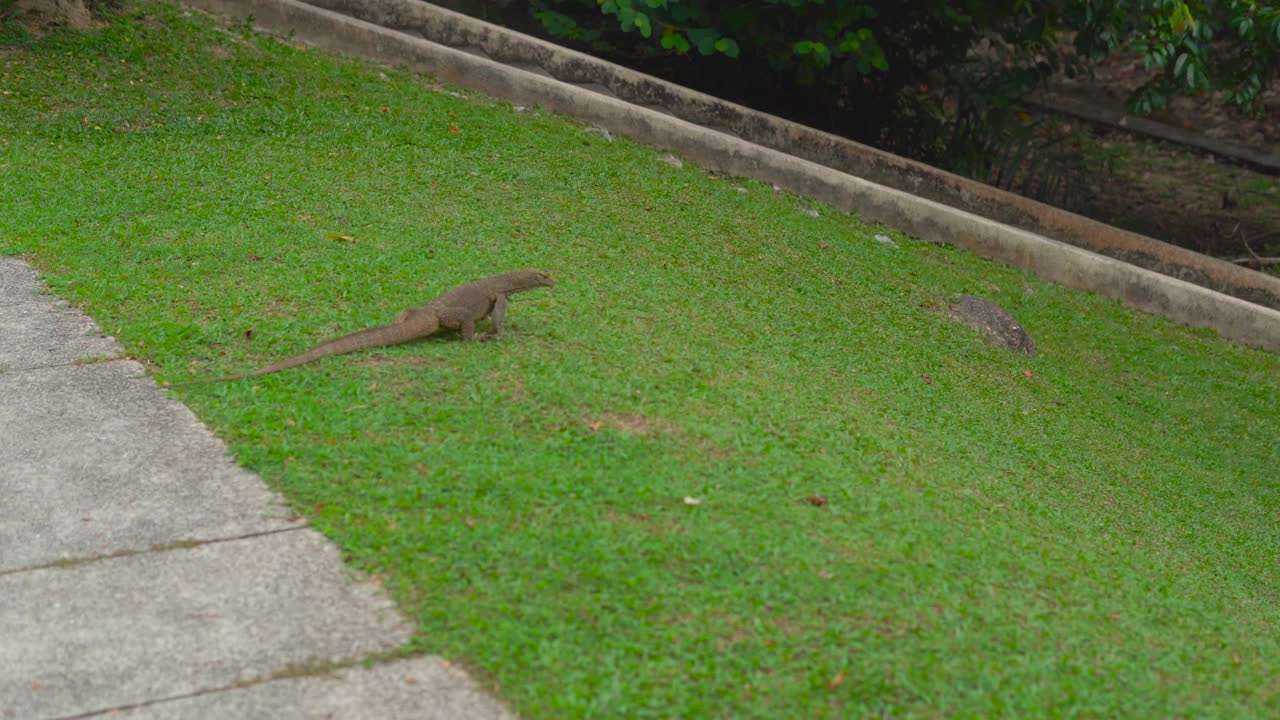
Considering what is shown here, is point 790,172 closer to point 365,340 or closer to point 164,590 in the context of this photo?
point 365,340

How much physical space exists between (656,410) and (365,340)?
4.16 feet

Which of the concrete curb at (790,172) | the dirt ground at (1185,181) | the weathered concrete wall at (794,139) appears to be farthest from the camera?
the dirt ground at (1185,181)

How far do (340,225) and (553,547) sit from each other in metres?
3.75

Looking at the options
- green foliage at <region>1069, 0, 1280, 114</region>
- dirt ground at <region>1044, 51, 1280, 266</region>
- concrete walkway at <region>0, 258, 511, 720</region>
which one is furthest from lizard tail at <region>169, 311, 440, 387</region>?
dirt ground at <region>1044, 51, 1280, 266</region>

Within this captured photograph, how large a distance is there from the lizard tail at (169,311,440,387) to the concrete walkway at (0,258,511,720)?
383 mm

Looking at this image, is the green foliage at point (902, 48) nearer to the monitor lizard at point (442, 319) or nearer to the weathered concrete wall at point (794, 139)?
the weathered concrete wall at point (794, 139)

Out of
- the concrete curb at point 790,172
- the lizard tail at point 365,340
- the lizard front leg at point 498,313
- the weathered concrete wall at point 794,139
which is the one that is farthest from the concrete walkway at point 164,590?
the weathered concrete wall at point 794,139

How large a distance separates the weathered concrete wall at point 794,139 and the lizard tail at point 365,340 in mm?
5934

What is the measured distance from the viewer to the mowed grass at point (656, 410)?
3.53 meters

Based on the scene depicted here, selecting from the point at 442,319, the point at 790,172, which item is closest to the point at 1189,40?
the point at 790,172

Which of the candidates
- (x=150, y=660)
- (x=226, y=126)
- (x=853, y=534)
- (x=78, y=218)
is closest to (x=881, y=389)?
(x=853, y=534)

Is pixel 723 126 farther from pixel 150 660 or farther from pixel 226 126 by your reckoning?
pixel 150 660

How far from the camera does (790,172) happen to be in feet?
31.7

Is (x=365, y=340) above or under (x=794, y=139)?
under
